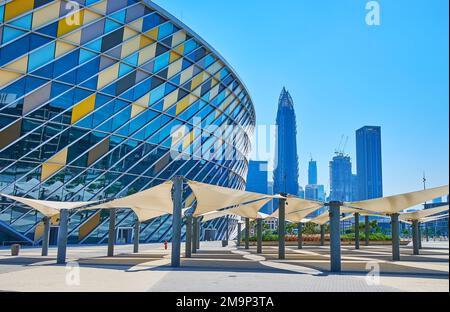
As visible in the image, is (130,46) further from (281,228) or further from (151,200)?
(281,228)

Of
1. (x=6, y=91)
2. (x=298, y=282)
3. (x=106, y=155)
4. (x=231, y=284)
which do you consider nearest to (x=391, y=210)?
(x=298, y=282)

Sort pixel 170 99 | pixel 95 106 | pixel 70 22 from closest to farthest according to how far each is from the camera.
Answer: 1. pixel 70 22
2. pixel 95 106
3. pixel 170 99

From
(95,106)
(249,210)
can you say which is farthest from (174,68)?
(249,210)

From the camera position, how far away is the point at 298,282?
1303 centimetres

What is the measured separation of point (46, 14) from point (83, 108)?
7.33 meters

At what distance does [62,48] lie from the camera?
108ft

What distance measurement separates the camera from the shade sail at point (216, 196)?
1952 cm

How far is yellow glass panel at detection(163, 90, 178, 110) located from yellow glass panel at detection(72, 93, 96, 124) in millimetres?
7582

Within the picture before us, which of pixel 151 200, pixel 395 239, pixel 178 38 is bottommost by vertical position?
pixel 395 239

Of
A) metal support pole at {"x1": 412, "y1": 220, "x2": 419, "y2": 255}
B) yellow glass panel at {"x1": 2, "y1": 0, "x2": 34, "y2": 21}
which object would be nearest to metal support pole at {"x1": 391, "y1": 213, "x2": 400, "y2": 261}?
metal support pole at {"x1": 412, "y1": 220, "x2": 419, "y2": 255}

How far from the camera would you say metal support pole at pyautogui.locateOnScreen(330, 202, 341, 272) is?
16.7 meters

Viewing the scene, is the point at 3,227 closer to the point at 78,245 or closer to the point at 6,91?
the point at 78,245

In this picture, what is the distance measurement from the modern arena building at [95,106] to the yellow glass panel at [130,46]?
84 millimetres

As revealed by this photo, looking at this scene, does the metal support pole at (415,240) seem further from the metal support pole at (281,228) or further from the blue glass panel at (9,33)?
the blue glass panel at (9,33)
